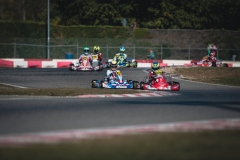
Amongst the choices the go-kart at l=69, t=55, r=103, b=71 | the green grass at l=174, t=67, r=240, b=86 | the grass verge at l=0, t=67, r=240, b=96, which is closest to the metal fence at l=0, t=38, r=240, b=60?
the go-kart at l=69, t=55, r=103, b=71

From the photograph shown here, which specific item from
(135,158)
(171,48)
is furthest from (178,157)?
(171,48)

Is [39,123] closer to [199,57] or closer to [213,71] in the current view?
[213,71]

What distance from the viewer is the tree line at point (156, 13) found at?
5272 cm

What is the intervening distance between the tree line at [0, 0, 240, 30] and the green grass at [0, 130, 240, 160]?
4398 cm

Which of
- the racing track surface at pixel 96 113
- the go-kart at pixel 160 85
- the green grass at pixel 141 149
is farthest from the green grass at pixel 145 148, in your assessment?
the go-kart at pixel 160 85

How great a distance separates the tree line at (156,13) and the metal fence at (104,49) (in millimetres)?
6770

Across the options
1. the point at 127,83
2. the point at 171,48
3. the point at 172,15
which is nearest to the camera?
the point at 127,83

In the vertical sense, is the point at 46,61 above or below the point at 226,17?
below

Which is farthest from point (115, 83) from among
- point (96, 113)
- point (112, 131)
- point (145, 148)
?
point (145, 148)

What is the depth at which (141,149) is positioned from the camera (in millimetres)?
7785

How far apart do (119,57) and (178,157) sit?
27.1 meters

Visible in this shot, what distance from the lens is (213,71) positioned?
28719 mm

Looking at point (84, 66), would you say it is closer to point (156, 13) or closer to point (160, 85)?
point (160, 85)

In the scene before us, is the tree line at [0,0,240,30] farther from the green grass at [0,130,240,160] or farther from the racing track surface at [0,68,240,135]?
the green grass at [0,130,240,160]
